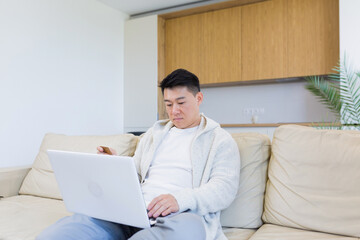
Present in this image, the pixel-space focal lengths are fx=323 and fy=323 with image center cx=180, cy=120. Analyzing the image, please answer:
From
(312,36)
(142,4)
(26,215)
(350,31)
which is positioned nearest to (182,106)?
(26,215)

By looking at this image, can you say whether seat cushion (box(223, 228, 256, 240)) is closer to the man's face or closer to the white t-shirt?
the white t-shirt

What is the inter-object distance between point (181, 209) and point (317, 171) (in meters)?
0.61

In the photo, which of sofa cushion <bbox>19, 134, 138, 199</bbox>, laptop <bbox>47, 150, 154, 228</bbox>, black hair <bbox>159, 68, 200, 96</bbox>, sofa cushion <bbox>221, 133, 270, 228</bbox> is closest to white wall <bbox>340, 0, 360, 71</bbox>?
sofa cushion <bbox>221, 133, 270, 228</bbox>

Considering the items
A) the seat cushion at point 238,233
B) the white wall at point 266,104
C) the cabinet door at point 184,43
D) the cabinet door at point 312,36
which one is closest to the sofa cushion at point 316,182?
the seat cushion at point 238,233

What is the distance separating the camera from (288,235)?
4.21 feet

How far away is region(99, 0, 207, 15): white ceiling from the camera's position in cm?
433

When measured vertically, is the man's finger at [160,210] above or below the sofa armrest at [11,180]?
Answer: above

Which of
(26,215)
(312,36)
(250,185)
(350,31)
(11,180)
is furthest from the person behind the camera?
(312,36)

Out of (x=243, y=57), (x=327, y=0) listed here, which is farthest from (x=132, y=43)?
(x=327, y=0)

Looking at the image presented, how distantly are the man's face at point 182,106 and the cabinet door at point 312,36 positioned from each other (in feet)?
8.10

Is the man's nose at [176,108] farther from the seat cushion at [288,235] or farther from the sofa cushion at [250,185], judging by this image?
the seat cushion at [288,235]

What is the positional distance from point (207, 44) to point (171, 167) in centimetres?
301

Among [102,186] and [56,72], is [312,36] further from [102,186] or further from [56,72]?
[102,186]

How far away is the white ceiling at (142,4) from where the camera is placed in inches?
171
